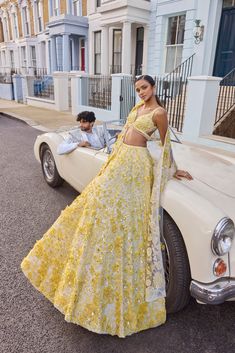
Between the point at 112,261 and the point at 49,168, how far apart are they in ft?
9.60

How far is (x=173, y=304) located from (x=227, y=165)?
1497mm

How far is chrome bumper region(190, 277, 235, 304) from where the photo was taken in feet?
→ 5.65

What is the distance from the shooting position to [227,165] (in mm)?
2822

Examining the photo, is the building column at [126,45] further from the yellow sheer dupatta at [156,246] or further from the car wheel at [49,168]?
the yellow sheer dupatta at [156,246]

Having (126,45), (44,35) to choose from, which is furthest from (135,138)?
(44,35)

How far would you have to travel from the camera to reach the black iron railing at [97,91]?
1091 centimetres

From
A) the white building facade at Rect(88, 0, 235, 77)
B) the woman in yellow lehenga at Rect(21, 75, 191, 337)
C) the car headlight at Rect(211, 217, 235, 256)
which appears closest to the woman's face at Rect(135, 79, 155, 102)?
the woman in yellow lehenga at Rect(21, 75, 191, 337)

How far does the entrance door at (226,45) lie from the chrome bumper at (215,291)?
9.45 metres

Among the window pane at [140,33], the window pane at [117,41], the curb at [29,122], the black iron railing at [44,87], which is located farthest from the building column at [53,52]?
the curb at [29,122]

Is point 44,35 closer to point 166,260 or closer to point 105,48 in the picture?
point 105,48

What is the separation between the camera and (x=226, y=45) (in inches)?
375

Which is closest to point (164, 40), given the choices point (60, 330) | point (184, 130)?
point (184, 130)

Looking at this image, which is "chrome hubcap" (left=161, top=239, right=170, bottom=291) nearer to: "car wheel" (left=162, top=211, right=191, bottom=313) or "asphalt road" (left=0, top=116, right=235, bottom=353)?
"car wheel" (left=162, top=211, right=191, bottom=313)

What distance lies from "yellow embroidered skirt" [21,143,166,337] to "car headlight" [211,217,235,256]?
47 cm
